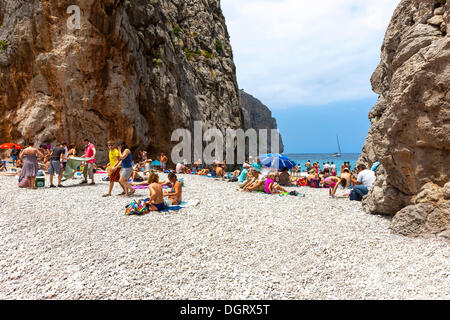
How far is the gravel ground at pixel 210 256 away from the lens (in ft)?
13.3

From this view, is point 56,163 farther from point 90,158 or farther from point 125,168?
point 125,168

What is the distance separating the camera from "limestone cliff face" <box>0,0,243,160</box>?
1992cm

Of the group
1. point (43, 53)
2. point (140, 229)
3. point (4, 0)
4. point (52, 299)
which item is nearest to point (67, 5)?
point (43, 53)

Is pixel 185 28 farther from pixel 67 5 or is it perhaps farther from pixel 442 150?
pixel 442 150

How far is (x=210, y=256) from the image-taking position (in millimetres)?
5012

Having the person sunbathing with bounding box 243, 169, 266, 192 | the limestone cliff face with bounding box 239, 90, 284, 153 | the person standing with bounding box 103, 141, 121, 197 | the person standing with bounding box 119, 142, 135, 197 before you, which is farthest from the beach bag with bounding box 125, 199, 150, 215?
the limestone cliff face with bounding box 239, 90, 284, 153

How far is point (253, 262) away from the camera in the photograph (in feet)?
15.9

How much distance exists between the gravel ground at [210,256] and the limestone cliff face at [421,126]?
71cm

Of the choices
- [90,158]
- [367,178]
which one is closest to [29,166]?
[90,158]

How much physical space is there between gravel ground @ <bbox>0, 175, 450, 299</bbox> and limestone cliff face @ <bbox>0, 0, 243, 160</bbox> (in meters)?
15.6

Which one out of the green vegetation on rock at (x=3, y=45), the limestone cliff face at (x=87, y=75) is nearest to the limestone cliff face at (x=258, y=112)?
the limestone cliff face at (x=87, y=75)

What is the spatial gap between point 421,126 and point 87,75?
21810mm

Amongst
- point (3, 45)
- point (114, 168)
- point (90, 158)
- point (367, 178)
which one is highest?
point (3, 45)

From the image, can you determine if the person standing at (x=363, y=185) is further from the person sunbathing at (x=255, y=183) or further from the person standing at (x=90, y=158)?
the person standing at (x=90, y=158)
